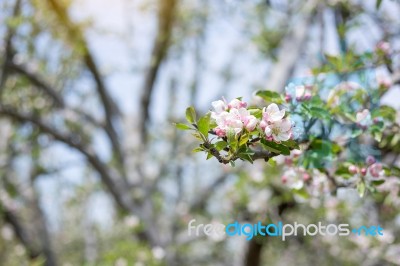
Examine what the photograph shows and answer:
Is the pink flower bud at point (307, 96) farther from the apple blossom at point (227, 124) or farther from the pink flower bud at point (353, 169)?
the apple blossom at point (227, 124)

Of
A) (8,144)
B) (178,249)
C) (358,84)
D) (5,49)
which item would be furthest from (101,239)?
(358,84)

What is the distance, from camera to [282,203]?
12.0ft

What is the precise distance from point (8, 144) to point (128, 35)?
2.42 metres

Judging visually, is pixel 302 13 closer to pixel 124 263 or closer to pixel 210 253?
pixel 124 263

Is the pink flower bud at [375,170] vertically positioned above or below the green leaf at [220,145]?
above

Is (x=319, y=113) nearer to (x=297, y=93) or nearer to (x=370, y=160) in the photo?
(x=297, y=93)

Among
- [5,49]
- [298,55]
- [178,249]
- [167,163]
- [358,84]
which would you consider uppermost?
[167,163]

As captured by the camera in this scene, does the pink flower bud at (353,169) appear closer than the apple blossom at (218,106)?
No

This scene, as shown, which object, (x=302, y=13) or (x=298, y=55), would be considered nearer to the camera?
(x=298, y=55)

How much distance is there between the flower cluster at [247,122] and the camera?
3.97 feet

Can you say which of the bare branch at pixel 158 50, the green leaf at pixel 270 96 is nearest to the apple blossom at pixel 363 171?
the green leaf at pixel 270 96

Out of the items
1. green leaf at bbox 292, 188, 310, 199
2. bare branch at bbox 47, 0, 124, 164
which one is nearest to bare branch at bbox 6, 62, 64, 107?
bare branch at bbox 47, 0, 124, 164

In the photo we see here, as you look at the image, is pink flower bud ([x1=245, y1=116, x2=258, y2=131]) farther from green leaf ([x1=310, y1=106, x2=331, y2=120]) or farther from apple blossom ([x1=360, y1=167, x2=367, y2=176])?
apple blossom ([x1=360, y1=167, x2=367, y2=176])

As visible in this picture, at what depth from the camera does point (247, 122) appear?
122 centimetres
